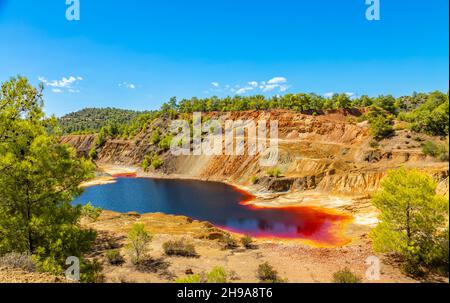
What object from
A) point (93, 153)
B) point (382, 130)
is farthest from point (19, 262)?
point (93, 153)

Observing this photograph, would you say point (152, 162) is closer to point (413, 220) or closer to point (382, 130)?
point (382, 130)

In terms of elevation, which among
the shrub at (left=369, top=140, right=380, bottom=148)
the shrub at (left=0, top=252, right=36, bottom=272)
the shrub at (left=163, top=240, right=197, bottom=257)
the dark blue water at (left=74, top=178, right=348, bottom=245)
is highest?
the shrub at (left=369, top=140, right=380, bottom=148)

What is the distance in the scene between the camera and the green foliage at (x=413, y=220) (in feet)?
63.2

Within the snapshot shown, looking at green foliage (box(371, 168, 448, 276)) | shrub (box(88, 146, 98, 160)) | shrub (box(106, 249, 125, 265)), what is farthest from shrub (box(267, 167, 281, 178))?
shrub (box(88, 146, 98, 160))

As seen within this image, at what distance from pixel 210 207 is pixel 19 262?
38692mm

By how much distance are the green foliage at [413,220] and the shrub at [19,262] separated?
795 inches

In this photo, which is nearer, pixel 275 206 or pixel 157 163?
pixel 275 206

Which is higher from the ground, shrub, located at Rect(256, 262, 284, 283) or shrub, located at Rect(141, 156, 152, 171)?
shrub, located at Rect(141, 156, 152, 171)

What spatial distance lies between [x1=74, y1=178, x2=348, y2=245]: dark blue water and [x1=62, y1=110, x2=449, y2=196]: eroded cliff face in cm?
729

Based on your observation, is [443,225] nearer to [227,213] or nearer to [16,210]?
[16,210]

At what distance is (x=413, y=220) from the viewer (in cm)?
2020

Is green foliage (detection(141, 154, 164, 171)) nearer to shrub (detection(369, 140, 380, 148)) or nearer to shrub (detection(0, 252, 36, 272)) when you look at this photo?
shrub (detection(369, 140, 380, 148))

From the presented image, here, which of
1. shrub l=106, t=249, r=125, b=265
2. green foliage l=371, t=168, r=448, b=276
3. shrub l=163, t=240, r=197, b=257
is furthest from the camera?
shrub l=163, t=240, r=197, b=257

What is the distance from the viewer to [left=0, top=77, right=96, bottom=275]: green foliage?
1448 cm
